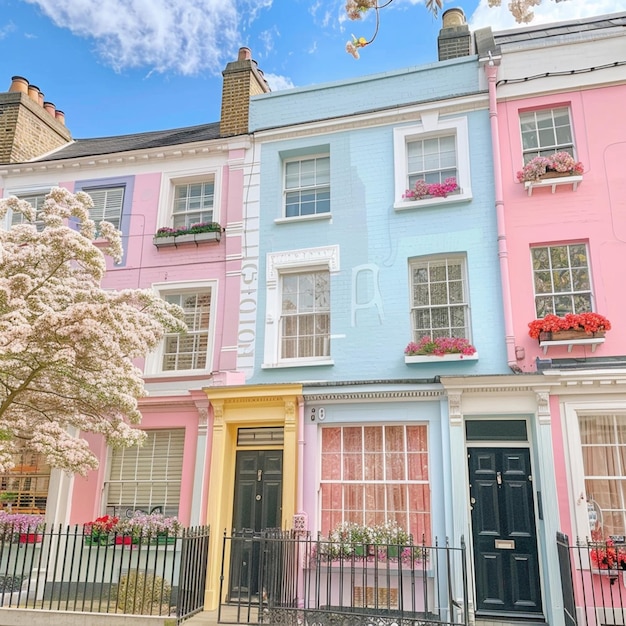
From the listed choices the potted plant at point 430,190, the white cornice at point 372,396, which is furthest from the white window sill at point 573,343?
the potted plant at point 430,190

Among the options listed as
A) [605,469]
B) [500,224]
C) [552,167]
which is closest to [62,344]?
[500,224]

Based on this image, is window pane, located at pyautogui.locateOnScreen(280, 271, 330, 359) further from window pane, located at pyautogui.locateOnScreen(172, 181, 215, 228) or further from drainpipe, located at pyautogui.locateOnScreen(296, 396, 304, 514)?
window pane, located at pyautogui.locateOnScreen(172, 181, 215, 228)

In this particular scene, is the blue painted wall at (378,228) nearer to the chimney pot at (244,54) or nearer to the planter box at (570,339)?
the planter box at (570,339)

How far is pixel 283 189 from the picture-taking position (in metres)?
13.1

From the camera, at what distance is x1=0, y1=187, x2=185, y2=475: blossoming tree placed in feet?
27.7

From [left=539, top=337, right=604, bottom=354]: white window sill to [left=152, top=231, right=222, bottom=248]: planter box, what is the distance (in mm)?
6915

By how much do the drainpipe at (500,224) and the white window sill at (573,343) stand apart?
53 cm

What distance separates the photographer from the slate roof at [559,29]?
13.2m

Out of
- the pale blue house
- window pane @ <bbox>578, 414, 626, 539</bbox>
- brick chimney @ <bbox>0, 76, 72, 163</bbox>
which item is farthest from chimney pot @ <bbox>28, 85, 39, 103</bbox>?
window pane @ <bbox>578, 414, 626, 539</bbox>

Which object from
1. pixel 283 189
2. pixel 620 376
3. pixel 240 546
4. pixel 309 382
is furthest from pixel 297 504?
pixel 283 189

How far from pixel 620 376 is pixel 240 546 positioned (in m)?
7.16

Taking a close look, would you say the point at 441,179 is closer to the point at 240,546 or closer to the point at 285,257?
the point at 285,257

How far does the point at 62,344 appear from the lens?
8.62 metres

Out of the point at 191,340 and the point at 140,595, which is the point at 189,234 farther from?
the point at 140,595
